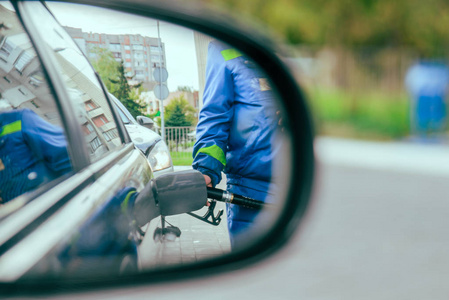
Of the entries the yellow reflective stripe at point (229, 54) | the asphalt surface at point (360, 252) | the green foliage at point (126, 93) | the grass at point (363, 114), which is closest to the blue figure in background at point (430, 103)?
the grass at point (363, 114)

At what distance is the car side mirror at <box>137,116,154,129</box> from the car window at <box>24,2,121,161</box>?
0.11 meters

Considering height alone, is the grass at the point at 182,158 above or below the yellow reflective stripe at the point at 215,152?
above

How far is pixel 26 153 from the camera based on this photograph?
1218 mm

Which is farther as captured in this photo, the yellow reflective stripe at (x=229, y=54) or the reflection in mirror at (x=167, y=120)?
the yellow reflective stripe at (x=229, y=54)

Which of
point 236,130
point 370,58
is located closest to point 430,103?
point 370,58

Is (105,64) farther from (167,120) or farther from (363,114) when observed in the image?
(363,114)

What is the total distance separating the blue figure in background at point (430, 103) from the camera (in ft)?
47.5

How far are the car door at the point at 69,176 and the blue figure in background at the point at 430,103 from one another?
1386cm

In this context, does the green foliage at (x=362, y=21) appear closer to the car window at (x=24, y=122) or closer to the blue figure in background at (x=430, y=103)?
the blue figure in background at (x=430, y=103)

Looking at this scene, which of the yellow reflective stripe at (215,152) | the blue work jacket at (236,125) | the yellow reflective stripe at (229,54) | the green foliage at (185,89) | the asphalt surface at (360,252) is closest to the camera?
the green foliage at (185,89)

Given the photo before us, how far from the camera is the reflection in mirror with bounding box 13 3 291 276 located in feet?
3.74

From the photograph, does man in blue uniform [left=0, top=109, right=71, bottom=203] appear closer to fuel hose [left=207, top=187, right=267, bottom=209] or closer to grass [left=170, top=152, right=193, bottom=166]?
grass [left=170, top=152, right=193, bottom=166]

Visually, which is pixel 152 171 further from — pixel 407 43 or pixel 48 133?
pixel 407 43

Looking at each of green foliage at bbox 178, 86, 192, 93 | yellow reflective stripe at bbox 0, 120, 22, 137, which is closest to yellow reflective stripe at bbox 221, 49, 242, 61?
green foliage at bbox 178, 86, 192, 93
